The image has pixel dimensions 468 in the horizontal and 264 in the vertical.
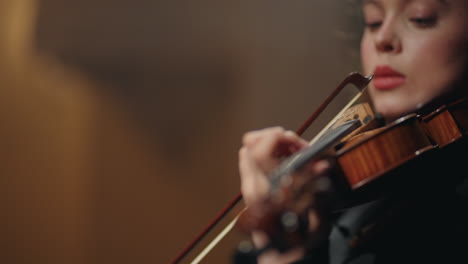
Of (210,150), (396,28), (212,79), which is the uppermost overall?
(396,28)

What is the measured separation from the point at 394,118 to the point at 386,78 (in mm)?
85

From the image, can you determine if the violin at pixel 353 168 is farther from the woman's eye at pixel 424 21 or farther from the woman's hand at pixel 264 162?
the woman's eye at pixel 424 21

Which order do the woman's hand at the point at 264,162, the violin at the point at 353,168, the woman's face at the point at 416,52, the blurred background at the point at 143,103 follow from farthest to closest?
the blurred background at the point at 143,103, the woman's face at the point at 416,52, the woman's hand at the point at 264,162, the violin at the point at 353,168

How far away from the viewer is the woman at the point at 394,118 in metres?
0.62

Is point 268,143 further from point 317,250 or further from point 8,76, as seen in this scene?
point 8,76

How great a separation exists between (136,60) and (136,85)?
97mm

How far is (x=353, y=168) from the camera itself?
64cm

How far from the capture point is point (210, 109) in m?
1.64

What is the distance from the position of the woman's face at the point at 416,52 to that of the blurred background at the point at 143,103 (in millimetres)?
649

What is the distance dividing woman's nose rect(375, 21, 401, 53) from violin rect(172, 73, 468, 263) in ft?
0.46

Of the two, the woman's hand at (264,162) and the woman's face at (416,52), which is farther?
the woman's face at (416,52)

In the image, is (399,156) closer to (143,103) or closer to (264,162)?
(264,162)

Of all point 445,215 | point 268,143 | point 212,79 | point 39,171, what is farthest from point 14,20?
point 445,215

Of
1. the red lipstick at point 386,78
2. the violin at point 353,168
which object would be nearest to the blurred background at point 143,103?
the red lipstick at point 386,78
